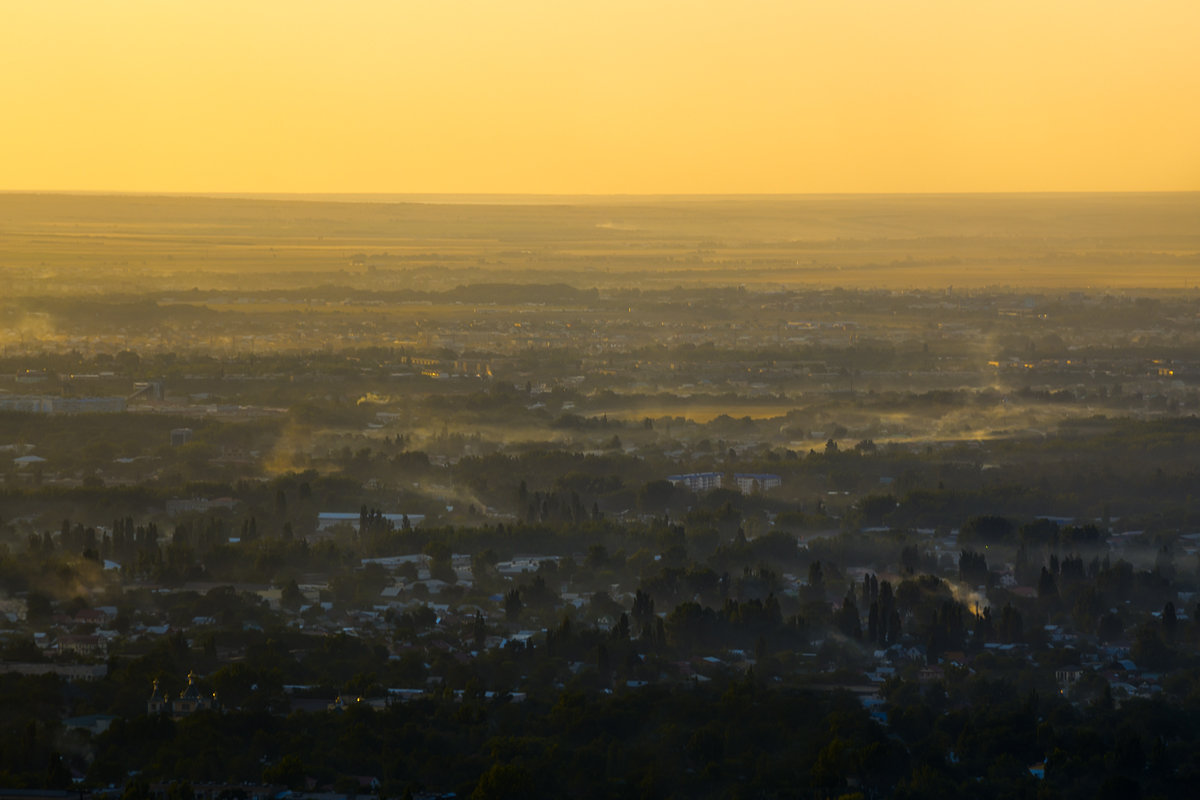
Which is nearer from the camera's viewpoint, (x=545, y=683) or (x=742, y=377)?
(x=545, y=683)

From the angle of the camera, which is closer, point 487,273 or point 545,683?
point 545,683

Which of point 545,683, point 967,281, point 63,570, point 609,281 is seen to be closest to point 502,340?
point 609,281

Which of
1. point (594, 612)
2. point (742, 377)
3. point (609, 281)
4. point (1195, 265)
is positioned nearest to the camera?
point (594, 612)

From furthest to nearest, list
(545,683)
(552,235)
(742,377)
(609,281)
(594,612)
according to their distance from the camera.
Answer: (552,235) → (609,281) → (742,377) → (594,612) → (545,683)

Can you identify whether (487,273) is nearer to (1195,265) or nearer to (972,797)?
(1195,265)

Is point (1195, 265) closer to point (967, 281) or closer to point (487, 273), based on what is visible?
point (967, 281)

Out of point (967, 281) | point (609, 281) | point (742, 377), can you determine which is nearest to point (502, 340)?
point (742, 377)
